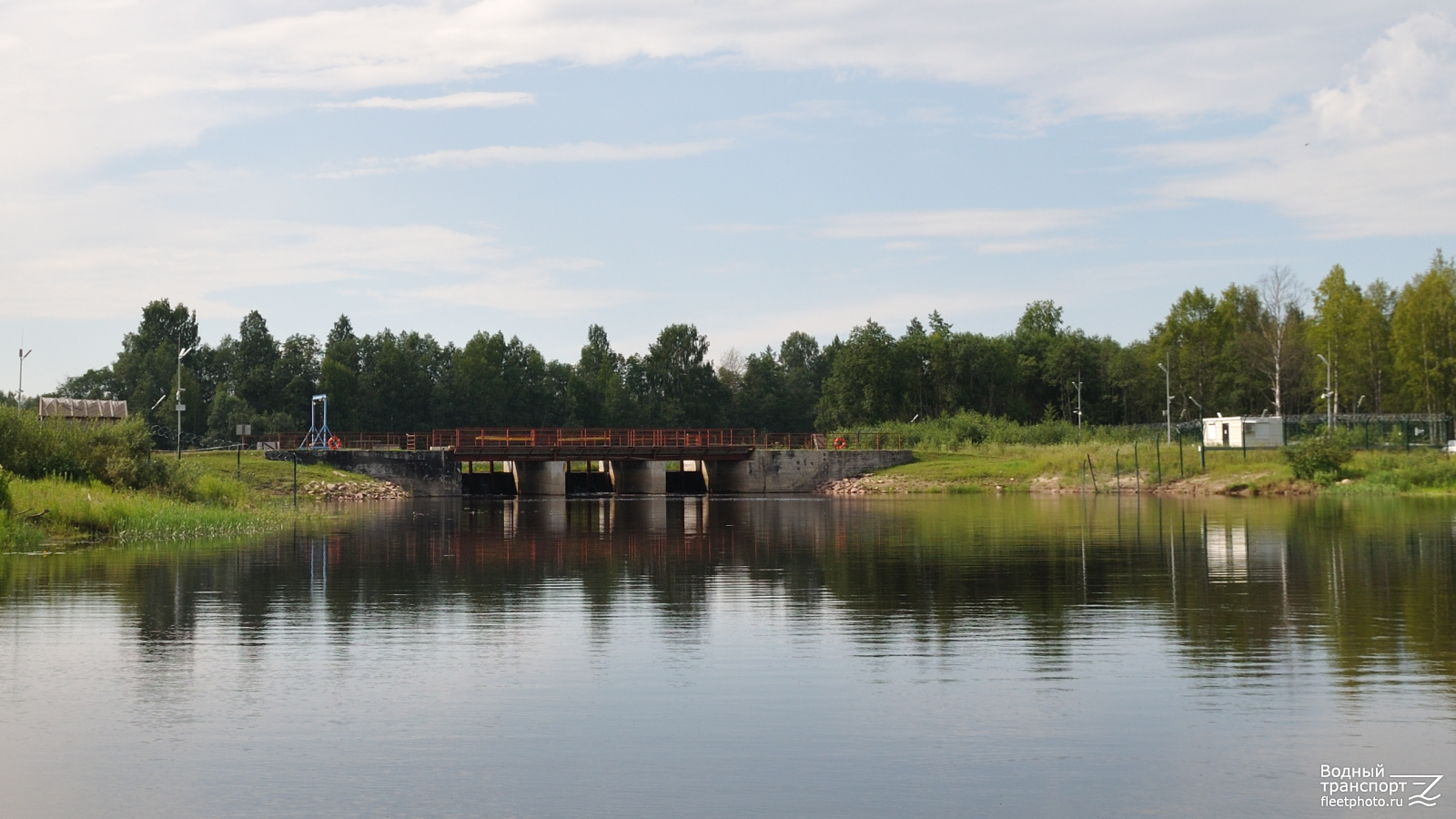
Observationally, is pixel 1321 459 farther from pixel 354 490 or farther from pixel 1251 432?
pixel 354 490

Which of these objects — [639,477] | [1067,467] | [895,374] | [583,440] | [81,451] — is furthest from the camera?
[895,374]

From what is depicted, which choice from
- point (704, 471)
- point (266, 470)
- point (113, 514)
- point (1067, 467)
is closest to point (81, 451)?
point (113, 514)

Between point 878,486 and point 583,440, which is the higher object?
point 583,440

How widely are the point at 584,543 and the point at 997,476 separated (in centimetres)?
4777

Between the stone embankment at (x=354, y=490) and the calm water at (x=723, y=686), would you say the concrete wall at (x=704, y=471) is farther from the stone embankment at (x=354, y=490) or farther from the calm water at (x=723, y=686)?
the calm water at (x=723, y=686)

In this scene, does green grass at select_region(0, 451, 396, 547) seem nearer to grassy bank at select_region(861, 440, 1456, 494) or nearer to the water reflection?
the water reflection

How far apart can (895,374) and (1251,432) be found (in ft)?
174

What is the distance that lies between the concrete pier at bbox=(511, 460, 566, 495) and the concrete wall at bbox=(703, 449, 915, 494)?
10.5 m

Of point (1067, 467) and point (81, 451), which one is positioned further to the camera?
point (1067, 467)

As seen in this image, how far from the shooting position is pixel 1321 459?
212 ft

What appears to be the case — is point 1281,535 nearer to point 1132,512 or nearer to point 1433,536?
point 1433,536

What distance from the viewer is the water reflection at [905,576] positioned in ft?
59.6

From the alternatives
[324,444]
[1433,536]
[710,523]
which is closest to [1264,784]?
[1433,536]

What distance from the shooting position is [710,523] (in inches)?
1933
